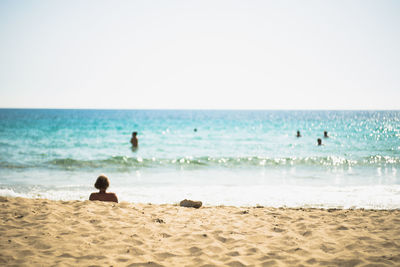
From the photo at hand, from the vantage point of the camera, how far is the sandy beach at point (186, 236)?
12.8 ft

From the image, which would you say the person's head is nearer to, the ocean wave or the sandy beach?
the sandy beach

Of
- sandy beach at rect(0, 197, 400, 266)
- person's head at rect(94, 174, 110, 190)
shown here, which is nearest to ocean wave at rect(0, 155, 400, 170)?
person's head at rect(94, 174, 110, 190)

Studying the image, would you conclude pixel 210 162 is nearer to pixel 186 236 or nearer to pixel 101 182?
pixel 101 182

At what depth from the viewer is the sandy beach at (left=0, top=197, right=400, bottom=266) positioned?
3.91m

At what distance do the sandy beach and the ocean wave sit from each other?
9.69 m

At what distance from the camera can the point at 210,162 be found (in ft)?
58.5

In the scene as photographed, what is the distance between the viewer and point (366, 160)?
Answer: 18.3 m

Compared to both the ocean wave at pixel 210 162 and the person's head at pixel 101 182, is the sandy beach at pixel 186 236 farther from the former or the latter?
the ocean wave at pixel 210 162

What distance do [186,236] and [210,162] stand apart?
13004 mm

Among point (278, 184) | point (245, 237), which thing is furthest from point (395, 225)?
point (278, 184)

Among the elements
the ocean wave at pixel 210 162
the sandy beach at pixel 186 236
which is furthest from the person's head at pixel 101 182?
the ocean wave at pixel 210 162

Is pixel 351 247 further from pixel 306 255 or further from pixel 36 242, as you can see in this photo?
pixel 36 242

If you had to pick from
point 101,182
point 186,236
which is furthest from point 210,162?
point 186,236

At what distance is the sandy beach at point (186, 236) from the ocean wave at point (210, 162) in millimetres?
9692
